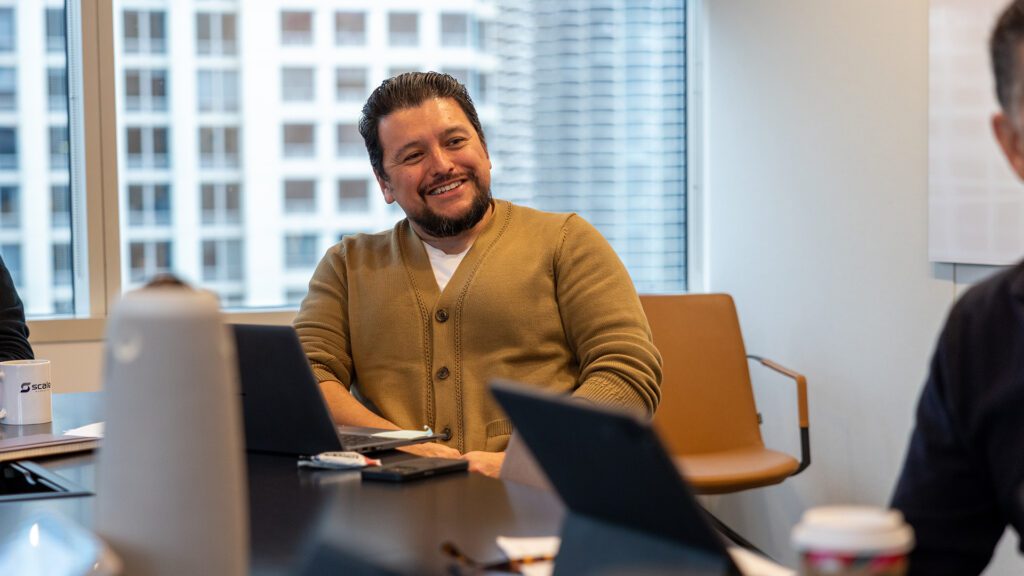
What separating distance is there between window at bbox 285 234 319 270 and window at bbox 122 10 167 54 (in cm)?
76

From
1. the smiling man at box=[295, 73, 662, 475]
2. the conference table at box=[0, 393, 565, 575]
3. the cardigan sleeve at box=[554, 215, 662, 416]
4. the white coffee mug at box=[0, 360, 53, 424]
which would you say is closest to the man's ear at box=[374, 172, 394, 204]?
the smiling man at box=[295, 73, 662, 475]

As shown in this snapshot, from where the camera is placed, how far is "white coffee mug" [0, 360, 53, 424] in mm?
2064

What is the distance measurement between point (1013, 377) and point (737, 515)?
298cm

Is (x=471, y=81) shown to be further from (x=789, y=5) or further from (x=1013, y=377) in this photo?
(x=1013, y=377)

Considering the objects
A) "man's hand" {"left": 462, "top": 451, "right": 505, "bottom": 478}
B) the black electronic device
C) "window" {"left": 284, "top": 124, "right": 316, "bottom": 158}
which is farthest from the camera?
"window" {"left": 284, "top": 124, "right": 316, "bottom": 158}

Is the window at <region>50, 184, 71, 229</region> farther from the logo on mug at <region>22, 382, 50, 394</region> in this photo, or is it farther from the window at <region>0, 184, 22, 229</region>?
the logo on mug at <region>22, 382, 50, 394</region>

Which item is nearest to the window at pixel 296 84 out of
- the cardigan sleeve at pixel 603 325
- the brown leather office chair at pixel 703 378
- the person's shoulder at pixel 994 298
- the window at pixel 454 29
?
the window at pixel 454 29

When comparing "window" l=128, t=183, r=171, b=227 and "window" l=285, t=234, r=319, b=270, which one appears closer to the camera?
"window" l=128, t=183, r=171, b=227

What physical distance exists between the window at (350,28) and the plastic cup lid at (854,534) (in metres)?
3.42

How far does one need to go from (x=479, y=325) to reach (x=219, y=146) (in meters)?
1.83

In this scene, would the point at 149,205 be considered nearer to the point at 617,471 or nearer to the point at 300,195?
the point at 300,195

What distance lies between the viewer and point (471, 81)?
13.5 ft

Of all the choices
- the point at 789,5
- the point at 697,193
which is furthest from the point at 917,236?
the point at 697,193

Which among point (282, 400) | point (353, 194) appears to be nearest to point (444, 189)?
point (282, 400)
